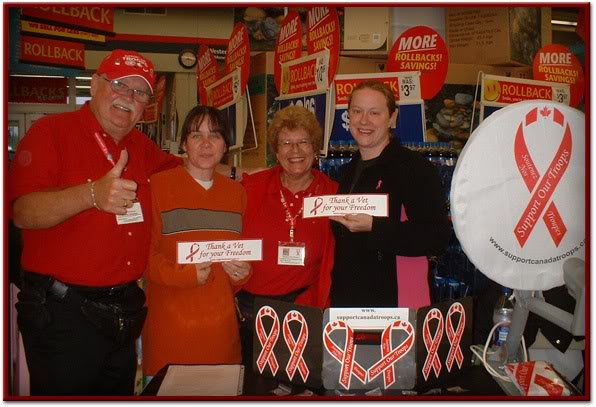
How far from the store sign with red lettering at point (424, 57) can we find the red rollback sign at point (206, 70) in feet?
8.12

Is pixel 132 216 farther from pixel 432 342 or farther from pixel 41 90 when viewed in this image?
pixel 41 90

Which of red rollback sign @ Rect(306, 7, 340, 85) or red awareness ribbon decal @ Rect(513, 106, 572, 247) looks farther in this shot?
red rollback sign @ Rect(306, 7, 340, 85)

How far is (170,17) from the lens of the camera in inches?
319

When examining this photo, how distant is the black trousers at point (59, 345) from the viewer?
80.7 inches

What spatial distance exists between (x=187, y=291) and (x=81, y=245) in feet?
1.49

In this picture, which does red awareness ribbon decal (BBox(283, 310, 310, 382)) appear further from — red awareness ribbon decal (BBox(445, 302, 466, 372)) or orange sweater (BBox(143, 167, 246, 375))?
orange sweater (BBox(143, 167, 246, 375))

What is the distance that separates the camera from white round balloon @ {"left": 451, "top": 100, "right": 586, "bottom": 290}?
66.6 inches

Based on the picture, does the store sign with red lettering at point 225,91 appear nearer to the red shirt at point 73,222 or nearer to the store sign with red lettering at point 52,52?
the store sign with red lettering at point 52,52

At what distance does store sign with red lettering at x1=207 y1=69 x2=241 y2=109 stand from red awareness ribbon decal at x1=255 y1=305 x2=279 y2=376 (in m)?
3.43

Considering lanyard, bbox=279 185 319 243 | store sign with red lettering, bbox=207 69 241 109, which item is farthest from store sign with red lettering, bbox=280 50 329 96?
lanyard, bbox=279 185 319 243

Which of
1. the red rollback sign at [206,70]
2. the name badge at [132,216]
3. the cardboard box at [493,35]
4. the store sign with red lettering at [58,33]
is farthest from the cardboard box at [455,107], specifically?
the name badge at [132,216]

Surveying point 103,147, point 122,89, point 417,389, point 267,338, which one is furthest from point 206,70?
point 417,389

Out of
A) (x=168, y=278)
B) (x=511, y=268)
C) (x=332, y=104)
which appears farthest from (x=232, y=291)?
(x=332, y=104)

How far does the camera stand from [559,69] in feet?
18.1
